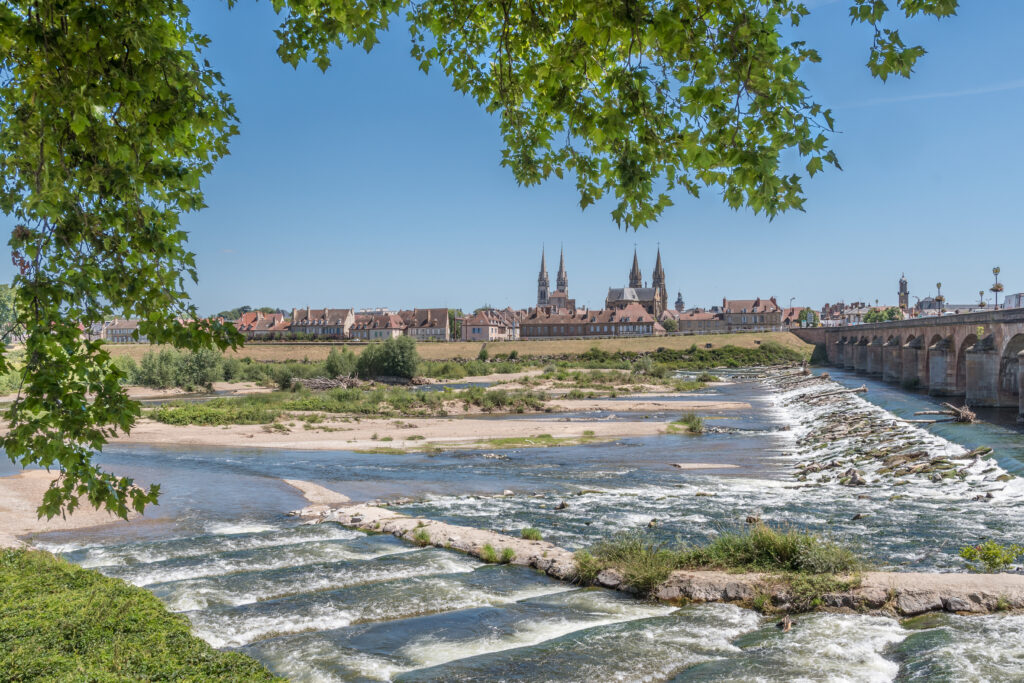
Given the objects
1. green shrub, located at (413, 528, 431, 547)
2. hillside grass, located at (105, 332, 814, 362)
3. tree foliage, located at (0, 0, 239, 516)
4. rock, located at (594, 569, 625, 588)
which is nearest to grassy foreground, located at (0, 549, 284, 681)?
tree foliage, located at (0, 0, 239, 516)

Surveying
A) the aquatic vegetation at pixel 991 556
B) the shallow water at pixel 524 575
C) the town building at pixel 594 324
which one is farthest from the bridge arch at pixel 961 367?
the town building at pixel 594 324

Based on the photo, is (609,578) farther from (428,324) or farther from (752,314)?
(752,314)

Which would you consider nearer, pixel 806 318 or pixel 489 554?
pixel 489 554

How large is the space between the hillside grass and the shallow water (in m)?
81.6

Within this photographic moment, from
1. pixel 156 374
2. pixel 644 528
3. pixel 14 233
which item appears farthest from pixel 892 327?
pixel 14 233

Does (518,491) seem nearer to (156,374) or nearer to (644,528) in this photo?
(644,528)

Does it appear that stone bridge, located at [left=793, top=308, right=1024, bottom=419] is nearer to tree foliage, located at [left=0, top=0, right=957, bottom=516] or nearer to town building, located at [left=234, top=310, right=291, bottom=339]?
tree foliage, located at [left=0, top=0, right=957, bottom=516]

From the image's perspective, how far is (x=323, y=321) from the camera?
14688 cm

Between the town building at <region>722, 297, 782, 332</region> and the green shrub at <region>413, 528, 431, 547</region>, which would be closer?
the green shrub at <region>413, 528, 431, 547</region>

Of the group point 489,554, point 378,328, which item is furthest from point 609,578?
point 378,328

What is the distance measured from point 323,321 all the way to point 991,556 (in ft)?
468

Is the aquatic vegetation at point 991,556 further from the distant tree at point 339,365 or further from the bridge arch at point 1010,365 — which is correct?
the distant tree at point 339,365

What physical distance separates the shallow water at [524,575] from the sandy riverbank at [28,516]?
86 cm

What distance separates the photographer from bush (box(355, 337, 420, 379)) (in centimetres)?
7019
